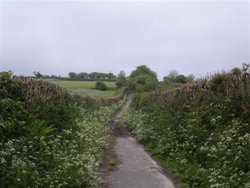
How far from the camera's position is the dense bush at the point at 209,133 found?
10.3 meters

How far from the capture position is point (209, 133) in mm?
13492

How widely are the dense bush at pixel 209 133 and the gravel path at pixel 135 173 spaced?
1.64 feet

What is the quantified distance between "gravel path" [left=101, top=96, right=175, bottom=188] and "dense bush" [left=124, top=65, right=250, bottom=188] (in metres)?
0.50

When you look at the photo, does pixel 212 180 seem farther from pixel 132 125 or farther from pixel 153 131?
pixel 132 125

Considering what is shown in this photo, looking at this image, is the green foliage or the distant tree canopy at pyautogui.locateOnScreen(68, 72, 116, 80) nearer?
the green foliage

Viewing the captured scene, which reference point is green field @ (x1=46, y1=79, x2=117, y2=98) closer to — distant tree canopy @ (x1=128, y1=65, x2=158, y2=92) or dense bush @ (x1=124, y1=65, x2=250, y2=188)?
distant tree canopy @ (x1=128, y1=65, x2=158, y2=92)

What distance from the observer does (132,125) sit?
26.4 meters

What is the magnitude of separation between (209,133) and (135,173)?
2738 mm

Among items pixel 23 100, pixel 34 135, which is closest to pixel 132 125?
pixel 23 100

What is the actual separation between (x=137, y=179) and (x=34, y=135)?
3.10 meters

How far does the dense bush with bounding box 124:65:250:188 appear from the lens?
10273 millimetres

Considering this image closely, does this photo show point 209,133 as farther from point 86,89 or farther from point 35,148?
point 86,89

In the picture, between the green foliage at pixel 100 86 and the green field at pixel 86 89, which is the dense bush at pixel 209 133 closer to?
the green field at pixel 86 89

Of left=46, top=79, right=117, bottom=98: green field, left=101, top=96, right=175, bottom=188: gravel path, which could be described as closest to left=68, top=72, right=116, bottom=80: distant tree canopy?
left=46, top=79, right=117, bottom=98: green field
